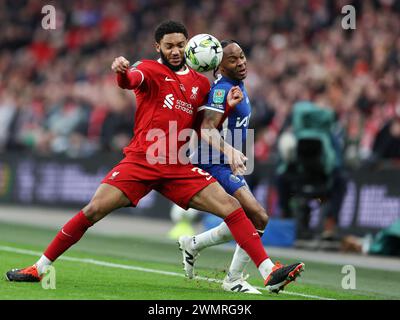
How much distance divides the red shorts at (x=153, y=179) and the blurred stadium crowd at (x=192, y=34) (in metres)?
7.51

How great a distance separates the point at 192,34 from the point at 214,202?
14672 millimetres

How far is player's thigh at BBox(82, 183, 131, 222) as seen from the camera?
9023 mm

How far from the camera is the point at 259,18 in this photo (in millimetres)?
22250

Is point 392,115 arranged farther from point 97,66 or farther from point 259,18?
point 97,66

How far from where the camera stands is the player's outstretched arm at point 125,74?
8602mm

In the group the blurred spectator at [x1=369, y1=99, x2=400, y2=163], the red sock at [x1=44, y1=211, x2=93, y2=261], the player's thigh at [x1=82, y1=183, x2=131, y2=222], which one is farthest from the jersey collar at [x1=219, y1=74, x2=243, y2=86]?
the blurred spectator at [x1=369, y1=99, x2=400, y2=163]

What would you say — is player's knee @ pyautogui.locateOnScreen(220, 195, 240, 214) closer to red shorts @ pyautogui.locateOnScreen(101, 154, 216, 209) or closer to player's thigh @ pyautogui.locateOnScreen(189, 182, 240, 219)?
player's thigh @ pyautogui.locateOnScreen(189, 182, 240, 219)

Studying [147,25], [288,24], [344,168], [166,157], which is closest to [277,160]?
[344,168]

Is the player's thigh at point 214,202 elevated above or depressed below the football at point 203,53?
below

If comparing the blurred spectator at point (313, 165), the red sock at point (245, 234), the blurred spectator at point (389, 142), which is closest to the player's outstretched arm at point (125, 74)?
the red sock at point (245, 234)

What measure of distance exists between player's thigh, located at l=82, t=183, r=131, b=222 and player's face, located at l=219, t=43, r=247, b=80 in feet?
5.31

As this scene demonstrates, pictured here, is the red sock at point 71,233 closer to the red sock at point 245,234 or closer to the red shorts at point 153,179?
the red shorts at point 153,179

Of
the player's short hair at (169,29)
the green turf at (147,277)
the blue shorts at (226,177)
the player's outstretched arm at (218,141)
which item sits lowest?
the green turf at (147,277)
